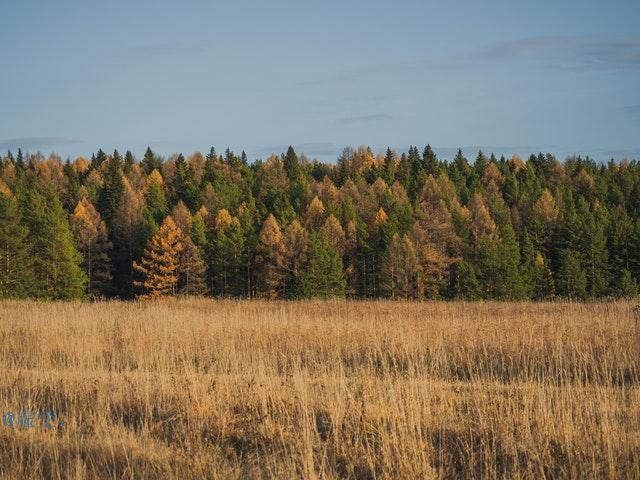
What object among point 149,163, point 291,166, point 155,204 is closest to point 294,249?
point 155,204

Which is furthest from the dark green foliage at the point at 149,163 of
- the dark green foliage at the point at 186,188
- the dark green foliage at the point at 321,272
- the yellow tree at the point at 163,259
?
the dark green foliage at the point at 321,272

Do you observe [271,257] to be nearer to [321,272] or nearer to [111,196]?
[321,272]

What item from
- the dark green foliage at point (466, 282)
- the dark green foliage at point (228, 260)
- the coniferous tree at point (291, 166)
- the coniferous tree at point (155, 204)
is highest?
the coniferous tree at point (291, 166)

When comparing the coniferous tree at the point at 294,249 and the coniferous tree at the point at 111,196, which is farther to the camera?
the coniferous tree at the point at 111,196

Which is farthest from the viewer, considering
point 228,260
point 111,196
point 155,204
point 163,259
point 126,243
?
point 155,204

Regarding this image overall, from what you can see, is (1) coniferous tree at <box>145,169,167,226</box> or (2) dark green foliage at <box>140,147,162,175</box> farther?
(2) dark green foliage at <box>140,147,162,175</box>

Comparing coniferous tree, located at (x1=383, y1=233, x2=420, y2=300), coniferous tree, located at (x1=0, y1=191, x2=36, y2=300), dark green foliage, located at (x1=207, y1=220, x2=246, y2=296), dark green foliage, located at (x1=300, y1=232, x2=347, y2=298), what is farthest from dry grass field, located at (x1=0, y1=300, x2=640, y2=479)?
dark green foliage, located at (x1=207, y1=220, x2=246, y2=296)

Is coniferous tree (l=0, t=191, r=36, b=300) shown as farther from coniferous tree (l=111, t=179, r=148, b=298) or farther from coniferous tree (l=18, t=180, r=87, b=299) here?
coniferous tree (l=111, t=179, r=148, b=298)

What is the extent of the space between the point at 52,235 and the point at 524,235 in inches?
1603

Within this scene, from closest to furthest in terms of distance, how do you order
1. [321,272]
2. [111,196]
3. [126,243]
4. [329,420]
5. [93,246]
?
[329,420], [321,272], [93,246], [126,243], [111,196]

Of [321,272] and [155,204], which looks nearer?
[321,272]

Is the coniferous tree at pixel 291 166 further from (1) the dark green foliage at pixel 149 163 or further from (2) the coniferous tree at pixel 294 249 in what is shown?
(2) the coniferous tree at pixel 294 249

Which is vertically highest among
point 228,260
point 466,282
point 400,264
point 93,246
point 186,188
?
point 186,188

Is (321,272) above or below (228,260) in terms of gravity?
below
